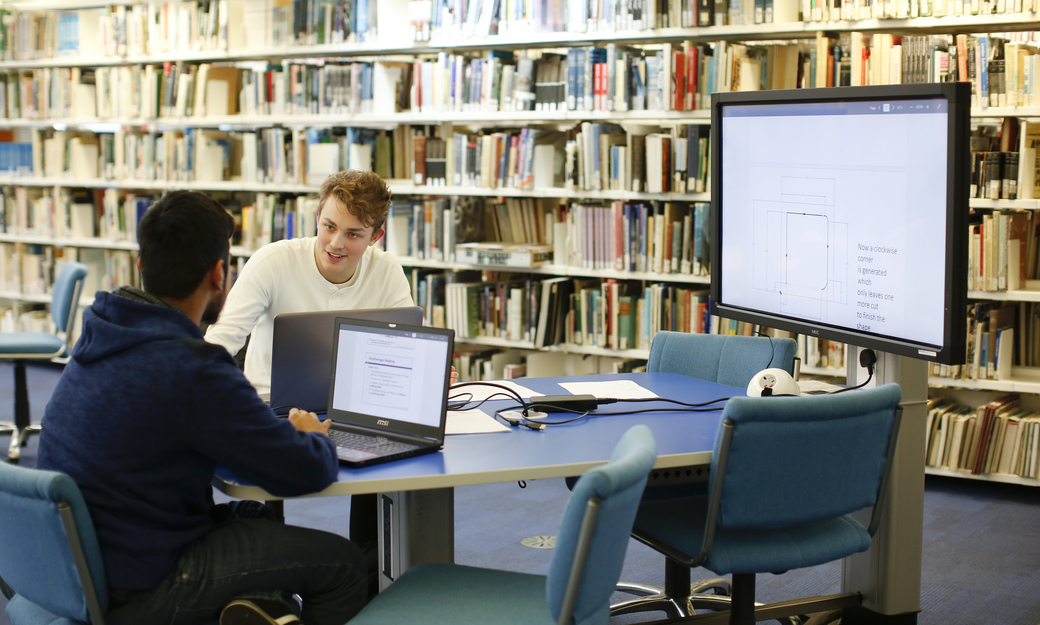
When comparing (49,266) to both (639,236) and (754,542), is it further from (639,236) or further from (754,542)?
(754,542)

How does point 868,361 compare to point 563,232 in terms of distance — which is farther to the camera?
point 563,232

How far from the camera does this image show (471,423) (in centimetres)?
209

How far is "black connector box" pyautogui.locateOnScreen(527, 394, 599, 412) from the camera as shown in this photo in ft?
7.25

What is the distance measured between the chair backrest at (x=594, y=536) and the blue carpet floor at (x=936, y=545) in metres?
1.23

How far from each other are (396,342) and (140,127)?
5.09 m

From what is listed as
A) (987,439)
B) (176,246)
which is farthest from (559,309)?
(176,246)

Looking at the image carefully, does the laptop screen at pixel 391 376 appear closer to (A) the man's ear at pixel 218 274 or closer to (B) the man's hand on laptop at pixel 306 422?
(B) the man's hand on laptop at pixel 306 422

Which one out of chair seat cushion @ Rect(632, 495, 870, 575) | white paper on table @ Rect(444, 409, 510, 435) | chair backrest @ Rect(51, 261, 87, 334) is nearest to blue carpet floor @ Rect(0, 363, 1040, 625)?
chair backrest @ Rect(51, 261, 87, 334)

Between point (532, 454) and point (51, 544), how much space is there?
81cm

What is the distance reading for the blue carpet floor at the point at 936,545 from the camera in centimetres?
281

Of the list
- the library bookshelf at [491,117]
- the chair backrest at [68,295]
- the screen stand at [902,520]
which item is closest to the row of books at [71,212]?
the library bookshelf at [491,117]

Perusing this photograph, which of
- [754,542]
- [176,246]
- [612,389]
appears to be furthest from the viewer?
[612,389]

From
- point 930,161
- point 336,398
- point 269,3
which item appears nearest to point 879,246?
point 930,161

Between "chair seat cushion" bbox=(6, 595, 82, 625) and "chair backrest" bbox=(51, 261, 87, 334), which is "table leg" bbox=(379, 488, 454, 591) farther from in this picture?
"chair backrest" bbox=(51, 261, 87, 334)
